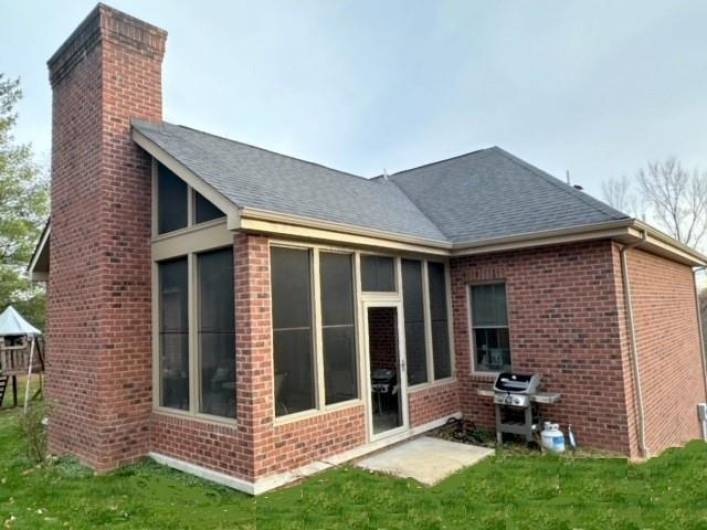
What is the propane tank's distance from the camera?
21.6 ft

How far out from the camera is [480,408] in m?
7.99

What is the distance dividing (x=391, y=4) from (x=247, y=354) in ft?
34.9

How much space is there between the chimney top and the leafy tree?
13.9 meters

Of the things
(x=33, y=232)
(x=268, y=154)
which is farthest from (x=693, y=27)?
(x=33, y=232)

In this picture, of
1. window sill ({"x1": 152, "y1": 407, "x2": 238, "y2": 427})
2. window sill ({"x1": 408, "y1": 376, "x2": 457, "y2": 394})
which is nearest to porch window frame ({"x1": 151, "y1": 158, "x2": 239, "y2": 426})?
window sill ({"x1": 152, "y1": 407, "x2": 238, "y2": 427})

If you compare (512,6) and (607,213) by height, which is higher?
(512,6)

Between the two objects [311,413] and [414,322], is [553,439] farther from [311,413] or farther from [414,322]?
[311,413]

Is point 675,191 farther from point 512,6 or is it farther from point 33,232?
point 33,232

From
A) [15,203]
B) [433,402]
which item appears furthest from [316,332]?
[15,203]

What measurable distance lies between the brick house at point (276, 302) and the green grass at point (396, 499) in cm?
44

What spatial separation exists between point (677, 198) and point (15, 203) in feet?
111

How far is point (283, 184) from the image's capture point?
7285 millimetres

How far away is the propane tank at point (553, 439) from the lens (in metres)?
6.59

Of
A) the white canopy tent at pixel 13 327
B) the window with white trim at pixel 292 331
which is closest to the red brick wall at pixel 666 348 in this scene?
the window with white trim at pixel 292 331
